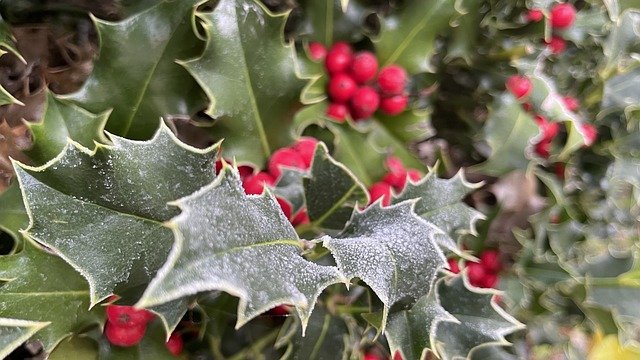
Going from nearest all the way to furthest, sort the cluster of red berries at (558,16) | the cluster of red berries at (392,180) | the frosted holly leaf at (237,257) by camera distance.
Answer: the frosted holly leaf at (237,257) → the cluster of red berries at (392,180) → the cluster of red berries at (558,16)

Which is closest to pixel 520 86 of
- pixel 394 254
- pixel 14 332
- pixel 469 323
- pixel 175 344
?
pixel 469 323

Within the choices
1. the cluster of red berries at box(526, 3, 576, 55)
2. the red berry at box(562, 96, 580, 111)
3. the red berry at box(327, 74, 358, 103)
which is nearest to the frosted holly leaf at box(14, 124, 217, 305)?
the red berry at box(327, 74, 358, 103)

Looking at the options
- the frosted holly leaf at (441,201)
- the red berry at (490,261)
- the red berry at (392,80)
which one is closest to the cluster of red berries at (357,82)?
the red berry at (392,80)

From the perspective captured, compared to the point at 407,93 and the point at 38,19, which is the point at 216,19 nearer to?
the point at 38,19

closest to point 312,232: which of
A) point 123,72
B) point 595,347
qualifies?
point 123,72

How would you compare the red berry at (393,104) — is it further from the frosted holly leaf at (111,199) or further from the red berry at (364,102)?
the frosted holly leaf at (111,199)

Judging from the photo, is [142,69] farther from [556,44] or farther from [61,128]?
[556,44]

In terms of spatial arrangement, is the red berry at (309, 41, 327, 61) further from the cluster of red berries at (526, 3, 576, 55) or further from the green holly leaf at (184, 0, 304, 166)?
the cluster of red berries at (526, 3, 576, 55)
